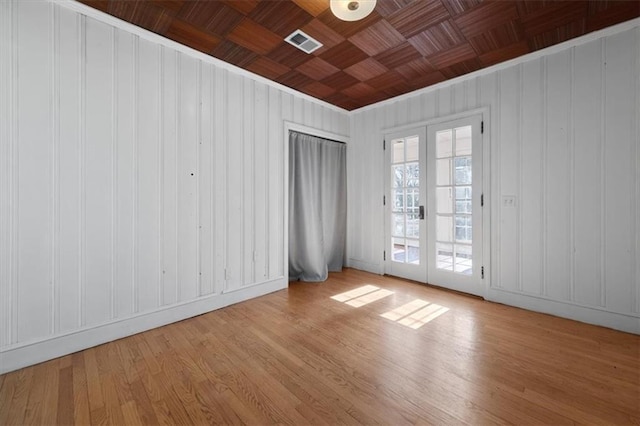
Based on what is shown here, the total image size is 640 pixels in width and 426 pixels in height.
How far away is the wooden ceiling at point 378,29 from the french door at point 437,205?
34.8 inches

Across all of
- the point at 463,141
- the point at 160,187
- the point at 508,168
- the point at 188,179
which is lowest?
the point at 160,187

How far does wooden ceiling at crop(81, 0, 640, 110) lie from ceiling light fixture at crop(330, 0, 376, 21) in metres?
0.20

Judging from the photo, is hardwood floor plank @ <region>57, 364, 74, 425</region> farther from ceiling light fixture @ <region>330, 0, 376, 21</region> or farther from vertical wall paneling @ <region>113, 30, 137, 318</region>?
ceiling light fixture @ <region>330, 0, 376, 21</region>

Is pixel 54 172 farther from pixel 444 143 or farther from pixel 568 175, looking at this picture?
pixel 568 175

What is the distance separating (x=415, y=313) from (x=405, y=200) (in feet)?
5.73

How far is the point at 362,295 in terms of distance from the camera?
3.41 meters

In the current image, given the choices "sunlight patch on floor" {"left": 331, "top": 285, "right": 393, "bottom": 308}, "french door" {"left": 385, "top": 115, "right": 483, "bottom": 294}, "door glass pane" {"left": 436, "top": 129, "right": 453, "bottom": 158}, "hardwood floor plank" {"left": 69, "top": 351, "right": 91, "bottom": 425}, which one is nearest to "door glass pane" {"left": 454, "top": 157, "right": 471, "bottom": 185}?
"french door" {"left": 385, "top": 115, "right": 483, "bottom": 294}

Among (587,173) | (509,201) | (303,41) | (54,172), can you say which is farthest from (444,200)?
(54,172)

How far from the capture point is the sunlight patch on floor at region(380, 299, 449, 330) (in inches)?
104

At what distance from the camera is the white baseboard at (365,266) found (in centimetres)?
434

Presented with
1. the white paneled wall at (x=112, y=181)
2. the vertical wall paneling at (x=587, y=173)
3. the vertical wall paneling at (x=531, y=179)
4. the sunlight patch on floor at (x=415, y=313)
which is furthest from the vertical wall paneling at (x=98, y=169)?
the vertical wall paneling at (x=587, y=173)

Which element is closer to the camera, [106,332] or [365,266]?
[106,332]

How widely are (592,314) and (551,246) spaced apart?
697mm

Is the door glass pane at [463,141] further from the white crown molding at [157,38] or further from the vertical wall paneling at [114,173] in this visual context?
the vertical wall paneling at [114,173]
